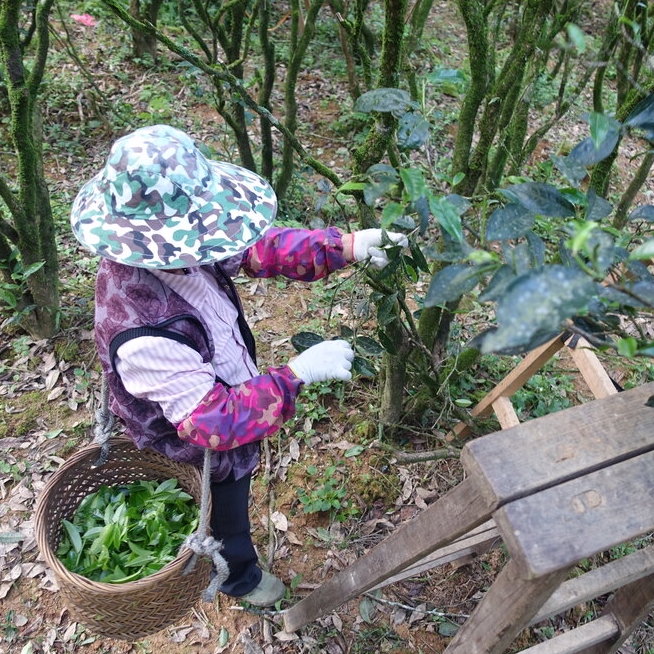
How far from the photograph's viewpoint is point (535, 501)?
85 centimetres

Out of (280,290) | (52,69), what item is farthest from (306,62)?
(280,290)

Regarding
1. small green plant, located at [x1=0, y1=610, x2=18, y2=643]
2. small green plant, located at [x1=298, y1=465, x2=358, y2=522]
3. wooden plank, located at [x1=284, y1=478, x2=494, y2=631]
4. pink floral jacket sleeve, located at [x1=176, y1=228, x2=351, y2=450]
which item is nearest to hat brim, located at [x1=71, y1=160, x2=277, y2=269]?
pink floral jacket sleeve, located at [x1=176, y1=228, x2=351, y2=450]

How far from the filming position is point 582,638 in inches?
65.5

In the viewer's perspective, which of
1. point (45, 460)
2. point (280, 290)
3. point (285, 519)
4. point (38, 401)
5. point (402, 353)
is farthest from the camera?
point (280, 290)

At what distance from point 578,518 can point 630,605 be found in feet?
3.45

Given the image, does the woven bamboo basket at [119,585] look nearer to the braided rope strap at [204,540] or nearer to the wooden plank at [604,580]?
the braided rope strap at [204,540]

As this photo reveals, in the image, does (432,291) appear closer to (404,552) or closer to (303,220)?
(404,552)

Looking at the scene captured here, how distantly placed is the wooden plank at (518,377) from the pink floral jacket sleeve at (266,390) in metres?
0.72

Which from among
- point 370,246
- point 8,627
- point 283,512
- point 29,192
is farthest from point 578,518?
point 29,192

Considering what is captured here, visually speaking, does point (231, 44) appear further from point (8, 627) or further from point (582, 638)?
point (582, 638)

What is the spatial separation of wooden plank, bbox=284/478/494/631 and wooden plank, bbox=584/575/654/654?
29.8 inches

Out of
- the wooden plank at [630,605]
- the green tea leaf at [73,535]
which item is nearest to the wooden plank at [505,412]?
the wooden plank at [630,605]

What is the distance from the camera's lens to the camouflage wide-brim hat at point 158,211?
1.35 meters

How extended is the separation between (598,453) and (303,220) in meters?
2.89
